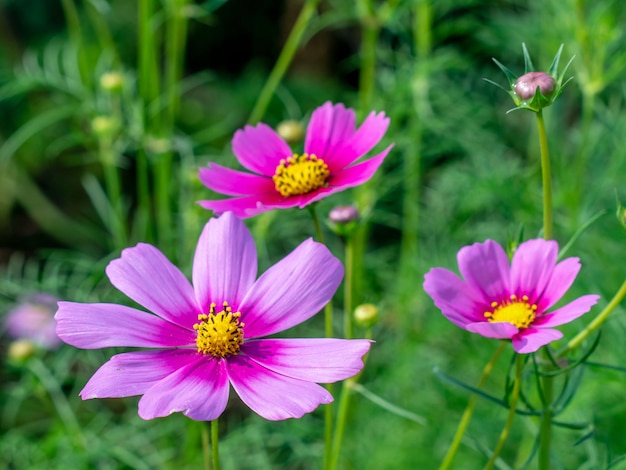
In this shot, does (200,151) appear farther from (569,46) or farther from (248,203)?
(248,203)

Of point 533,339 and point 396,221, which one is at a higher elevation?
point 396,221

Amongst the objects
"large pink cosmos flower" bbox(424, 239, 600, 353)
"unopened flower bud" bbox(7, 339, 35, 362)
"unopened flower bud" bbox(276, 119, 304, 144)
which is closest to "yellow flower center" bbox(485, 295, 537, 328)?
"large pink cosmos flower" bbox(424, 239, 600, 353)

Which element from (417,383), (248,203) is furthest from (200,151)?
(248,203)

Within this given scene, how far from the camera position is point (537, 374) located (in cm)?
65

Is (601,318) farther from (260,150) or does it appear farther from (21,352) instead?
(21,352)

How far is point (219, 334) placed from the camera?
0.68 m

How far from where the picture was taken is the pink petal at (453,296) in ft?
2.19

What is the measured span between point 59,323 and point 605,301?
28.8 inches

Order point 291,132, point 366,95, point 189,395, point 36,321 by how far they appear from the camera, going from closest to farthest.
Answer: point 189,395 < point 291,132 < point 366,95 < point 36,321

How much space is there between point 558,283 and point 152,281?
310 millimetres

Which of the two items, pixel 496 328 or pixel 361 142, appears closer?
pixel 496 328

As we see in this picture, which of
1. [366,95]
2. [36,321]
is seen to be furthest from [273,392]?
[36,321]

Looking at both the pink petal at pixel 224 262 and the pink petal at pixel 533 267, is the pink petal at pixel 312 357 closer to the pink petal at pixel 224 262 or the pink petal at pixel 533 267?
the pink petal at pixel 224 262

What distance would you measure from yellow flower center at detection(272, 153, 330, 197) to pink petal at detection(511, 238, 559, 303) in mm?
197
